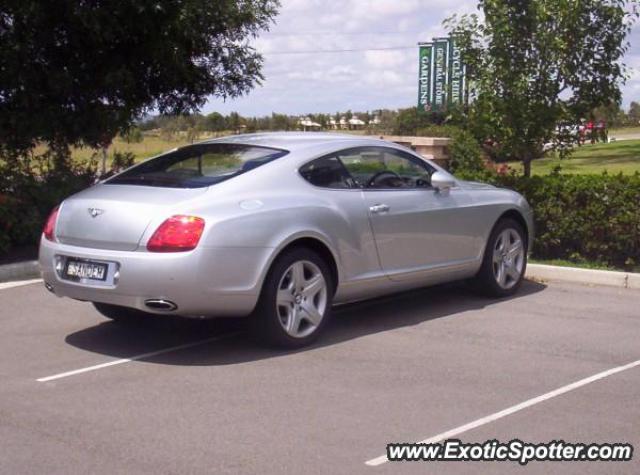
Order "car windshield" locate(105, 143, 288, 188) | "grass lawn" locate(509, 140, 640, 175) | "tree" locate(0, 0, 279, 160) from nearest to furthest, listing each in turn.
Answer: "car windshield" locate(105, 143, 288, 188) → "tree" locate(0, 0, 279, 160) → "grass lawn" locate(509, 140, 640, 175)

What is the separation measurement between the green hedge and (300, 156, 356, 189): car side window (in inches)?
153

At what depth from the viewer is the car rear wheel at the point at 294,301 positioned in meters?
7.04

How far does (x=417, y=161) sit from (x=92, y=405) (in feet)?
12.8

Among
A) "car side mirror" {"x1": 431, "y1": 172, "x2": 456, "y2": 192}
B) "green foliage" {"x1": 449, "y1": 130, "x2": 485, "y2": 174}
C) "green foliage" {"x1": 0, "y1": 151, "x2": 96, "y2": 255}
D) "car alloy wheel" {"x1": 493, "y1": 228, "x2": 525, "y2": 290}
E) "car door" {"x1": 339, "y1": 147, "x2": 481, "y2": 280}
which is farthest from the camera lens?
"green foliage" {"x1": 449, "y1": 130, "x2": 485, "y2": 174}

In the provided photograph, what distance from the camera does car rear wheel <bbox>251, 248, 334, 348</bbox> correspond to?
23.1 ft

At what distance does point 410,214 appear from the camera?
323 inches

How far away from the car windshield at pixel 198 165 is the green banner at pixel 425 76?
18342mm

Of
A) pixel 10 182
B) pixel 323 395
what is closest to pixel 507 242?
pixel 323 395

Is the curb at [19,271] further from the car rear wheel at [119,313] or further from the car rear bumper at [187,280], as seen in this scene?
the car rear bumper at [187,280]

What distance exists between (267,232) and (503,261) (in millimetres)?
3127

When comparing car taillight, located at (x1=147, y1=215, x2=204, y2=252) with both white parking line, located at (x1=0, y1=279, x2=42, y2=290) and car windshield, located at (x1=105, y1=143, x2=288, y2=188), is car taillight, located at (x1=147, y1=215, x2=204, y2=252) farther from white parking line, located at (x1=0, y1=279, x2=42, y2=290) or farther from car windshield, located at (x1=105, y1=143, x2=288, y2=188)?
white parking line, located at (x1=0, y1=279, x2=42, y2=290)

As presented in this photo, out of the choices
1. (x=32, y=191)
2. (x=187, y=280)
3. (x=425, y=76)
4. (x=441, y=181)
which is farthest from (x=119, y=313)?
(x=425, y=76)

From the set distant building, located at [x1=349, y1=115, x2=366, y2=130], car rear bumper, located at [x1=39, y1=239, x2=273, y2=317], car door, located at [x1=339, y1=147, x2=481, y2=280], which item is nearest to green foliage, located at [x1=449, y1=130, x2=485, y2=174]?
car door, located at [x1=339, y1=147, x2=481, y2=280]

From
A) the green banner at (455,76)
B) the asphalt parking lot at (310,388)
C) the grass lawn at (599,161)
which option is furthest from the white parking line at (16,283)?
the grass lawn at (599,161)
